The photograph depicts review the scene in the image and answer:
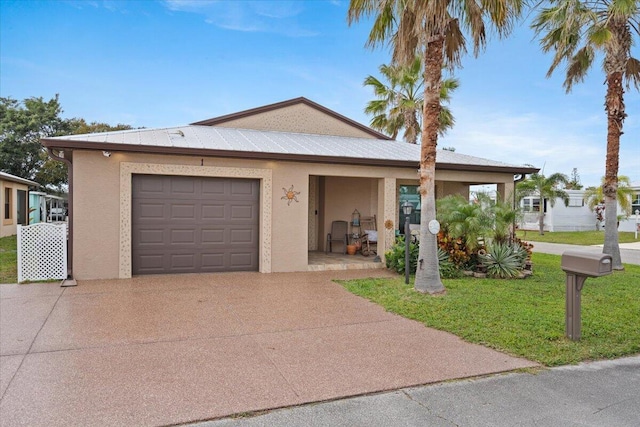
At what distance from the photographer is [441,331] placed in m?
5.91

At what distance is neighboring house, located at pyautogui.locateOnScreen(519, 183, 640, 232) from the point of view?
29.8 metres

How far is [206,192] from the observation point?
10312 mm

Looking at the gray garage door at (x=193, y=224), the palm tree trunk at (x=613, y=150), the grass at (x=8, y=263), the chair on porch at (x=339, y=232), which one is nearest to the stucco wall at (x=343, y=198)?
the chair on porch at (x=339, y=232)

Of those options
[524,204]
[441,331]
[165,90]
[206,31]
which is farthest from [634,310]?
[524,204]

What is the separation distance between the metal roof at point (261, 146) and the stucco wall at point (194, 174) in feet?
1.06

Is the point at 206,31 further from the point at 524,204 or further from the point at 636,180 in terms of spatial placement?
the point at 636,180

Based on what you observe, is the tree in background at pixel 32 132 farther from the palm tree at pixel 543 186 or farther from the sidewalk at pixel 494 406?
the sidewalk at pixel 494 406

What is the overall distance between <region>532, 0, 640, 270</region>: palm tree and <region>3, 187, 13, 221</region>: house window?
2237cm

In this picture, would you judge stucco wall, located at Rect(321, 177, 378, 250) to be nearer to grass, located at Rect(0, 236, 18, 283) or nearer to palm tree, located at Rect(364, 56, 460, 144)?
palm tree, located at Rect(364, 56, 460, 144)

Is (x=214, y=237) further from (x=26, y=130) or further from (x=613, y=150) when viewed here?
(x=26, y=130)

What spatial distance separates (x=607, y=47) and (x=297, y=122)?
30.4ft

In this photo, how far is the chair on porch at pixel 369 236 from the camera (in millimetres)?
13547

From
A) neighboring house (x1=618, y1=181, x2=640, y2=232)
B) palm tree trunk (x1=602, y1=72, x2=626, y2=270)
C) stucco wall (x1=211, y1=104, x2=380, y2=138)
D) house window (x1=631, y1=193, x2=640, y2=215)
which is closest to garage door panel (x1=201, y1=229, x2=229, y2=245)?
stucco wall (x1=211, y1=104, x2=380, y2=138)

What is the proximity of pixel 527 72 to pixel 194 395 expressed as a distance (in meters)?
18.0
